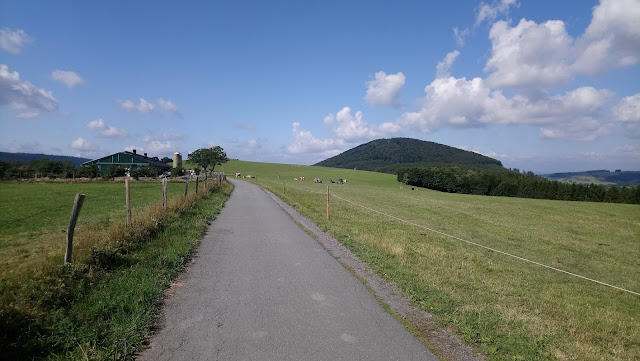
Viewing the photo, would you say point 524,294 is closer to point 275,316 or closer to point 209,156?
point 275,316

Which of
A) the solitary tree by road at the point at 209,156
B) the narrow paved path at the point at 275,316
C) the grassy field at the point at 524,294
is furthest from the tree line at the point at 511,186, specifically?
the narrow paved path at the point at 275,316

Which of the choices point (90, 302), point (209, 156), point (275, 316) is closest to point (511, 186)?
point (209, 156)

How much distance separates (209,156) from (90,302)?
328ft

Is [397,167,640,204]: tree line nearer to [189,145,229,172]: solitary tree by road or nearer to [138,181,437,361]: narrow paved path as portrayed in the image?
[189,145,229,172]: solitary tree by road

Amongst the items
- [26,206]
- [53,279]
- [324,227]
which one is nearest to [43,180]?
[26,206]

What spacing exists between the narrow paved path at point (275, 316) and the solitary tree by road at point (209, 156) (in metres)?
96.4

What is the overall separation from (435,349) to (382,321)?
947 millimetres

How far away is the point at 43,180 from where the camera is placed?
47.5 metres

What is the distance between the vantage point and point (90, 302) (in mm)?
5258

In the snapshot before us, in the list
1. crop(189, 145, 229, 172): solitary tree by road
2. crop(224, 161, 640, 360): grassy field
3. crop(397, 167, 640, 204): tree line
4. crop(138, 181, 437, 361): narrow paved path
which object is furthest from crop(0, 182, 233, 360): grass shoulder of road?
crop(189, 145, 229, 172): solitary tree by road

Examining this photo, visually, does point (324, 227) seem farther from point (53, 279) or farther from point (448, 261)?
point (53, 279)

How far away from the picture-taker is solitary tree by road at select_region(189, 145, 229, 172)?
331ft

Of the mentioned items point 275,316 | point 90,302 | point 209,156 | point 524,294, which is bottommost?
point 524,294

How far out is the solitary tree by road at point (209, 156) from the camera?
101 meters
